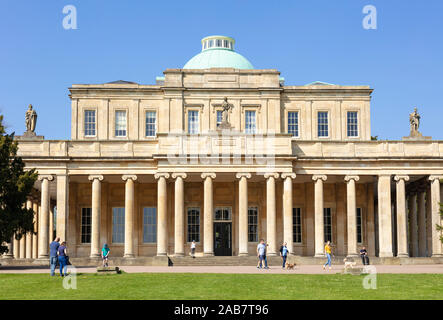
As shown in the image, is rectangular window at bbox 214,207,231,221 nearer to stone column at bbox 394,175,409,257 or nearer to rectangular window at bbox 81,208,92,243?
rectangular window at bbox 81,208,92,243

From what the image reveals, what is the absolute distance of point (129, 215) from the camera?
54.1m

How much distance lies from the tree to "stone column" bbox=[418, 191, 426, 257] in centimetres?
3261

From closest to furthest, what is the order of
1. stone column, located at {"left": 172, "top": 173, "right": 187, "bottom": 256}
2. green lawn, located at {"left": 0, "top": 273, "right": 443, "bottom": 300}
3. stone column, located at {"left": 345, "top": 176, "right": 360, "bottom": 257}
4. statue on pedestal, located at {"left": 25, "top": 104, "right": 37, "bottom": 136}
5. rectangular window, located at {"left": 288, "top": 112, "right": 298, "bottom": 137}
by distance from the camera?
green lawn, located at {"left": 0, "top": 273, "right": 443, "bottom": 300}, stone column, located at {"left": 172, "top": 173, "right": 187, "bottom": 256}, stone column, located at {"left": 345, "top": 176, "right": 360, "bottom": 257}, statue on pedestal, located at {"left": 25, "top": 104, "right": 37, "bottom": 136}, rectangular window, located at {"left": 288, "top": 112, "right": 298, "bottom": 137}

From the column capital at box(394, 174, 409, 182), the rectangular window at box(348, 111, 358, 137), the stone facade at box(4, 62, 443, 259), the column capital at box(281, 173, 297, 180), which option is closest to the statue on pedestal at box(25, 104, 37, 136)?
the stone facade at box(4, 62, 443, 259)

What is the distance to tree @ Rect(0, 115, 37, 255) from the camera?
42.7m

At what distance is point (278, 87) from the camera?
61125 mm

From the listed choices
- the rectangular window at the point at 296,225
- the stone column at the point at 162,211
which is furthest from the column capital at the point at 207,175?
the rectangular window at the point at 296,225

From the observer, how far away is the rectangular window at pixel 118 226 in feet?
193

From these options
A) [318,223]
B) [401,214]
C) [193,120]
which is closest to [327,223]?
[318,223]

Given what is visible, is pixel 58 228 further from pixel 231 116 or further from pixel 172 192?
pixel 231 116

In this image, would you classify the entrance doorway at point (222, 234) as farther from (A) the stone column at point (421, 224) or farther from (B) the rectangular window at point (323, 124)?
(A) the stone column at point (421, 224)
